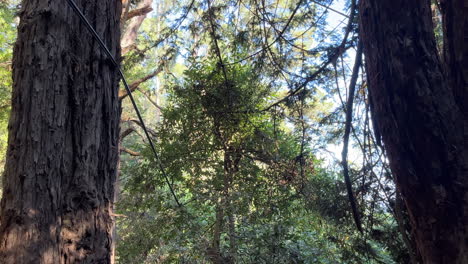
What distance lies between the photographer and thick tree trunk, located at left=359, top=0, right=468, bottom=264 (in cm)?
104

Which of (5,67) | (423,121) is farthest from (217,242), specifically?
(5,67)

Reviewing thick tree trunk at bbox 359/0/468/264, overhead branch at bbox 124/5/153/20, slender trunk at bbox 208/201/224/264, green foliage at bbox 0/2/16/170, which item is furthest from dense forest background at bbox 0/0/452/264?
green foliage at bbox 0/2/16/170

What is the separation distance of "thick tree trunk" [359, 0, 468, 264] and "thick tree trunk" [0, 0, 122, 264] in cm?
112

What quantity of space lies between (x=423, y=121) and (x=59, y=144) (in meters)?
1.30

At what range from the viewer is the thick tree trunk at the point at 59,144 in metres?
1.00

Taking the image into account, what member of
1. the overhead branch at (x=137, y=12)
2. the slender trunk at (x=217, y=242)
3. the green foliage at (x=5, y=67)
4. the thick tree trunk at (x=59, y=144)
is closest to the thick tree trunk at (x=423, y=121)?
the thick tree trunk at (x=59, y=144)

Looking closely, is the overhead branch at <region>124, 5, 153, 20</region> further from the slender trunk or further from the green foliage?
the slender trunk

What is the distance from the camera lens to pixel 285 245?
322 centimetres

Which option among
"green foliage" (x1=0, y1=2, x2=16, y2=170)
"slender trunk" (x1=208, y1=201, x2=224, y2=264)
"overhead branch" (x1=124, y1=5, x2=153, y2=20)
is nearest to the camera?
"slender trunk" (x1=208, y1=201, x2=224, y2=264)

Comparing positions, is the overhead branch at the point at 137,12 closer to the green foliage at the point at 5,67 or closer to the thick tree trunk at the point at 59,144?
the green foliage at the point at 5,67

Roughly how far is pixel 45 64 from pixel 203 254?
2497mm

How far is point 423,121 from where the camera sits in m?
1.10

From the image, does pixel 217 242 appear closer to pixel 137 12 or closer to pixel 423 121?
pixel 423 121

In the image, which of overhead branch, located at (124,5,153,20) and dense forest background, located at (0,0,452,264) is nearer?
dense forest background, located at (0,0,452,264)
